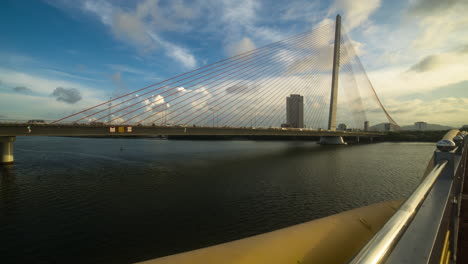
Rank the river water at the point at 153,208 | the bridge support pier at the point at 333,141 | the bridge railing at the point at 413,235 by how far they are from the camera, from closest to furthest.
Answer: the bridge railing at the point at 413,235 < the river water at the point at 153,208 < the bridge support pier at the point at 333,141

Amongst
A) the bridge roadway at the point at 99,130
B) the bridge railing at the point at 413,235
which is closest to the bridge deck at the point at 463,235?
the bridge railing at the point at 413,235

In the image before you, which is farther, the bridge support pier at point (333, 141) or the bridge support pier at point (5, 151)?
the bridge support pier at point (333, 141)

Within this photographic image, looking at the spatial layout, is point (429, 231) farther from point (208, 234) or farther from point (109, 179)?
point (109, 179)

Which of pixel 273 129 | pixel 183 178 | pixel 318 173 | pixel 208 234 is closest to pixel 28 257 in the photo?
pixel 208 234

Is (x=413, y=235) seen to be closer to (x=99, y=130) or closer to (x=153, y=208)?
(x=153, y=208)

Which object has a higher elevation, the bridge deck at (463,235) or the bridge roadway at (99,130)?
the bridge roadway at (99,130)

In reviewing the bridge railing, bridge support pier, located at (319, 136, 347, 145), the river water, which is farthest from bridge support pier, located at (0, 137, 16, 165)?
bridge support pier, located at (319, 136, 347, 145)

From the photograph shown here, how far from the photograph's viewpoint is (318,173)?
2394cm

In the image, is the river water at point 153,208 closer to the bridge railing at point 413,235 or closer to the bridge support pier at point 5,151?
the bridge railing at point 413,235

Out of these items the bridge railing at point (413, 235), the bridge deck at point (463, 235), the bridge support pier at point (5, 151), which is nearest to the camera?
the bridge railing at point (413, 235)

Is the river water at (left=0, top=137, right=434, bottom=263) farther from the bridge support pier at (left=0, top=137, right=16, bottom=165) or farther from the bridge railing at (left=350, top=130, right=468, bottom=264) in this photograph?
the bridge support pier at (left=0, top=137, right=16, bottom=165)

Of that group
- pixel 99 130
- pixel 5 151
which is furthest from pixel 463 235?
pixel 5 151

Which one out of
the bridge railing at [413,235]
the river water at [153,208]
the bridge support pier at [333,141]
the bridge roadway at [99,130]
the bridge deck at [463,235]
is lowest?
the river water at [153,208]

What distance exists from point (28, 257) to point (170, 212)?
581 centimetres
